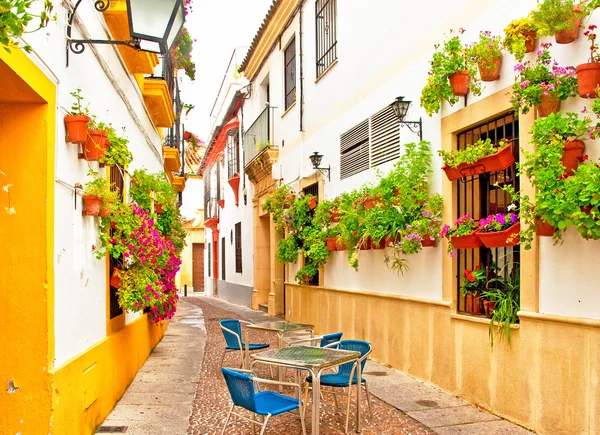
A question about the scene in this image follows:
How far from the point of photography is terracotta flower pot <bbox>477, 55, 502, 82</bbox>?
20.0 ft

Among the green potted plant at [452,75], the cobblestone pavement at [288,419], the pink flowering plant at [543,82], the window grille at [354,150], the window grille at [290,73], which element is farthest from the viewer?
the window grille at [290,73]

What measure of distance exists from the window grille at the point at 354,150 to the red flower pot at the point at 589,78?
5048mm

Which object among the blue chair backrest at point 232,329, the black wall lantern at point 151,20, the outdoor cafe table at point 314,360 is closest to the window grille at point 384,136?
the blue chair backrest at point 232,329

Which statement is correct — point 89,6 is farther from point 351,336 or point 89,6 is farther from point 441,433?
point 351,336

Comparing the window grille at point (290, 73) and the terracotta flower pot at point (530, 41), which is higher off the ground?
the window grille at point (290, 73)

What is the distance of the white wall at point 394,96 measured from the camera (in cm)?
514

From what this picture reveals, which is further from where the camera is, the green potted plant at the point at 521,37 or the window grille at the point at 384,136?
the window grille at the point at 384,136

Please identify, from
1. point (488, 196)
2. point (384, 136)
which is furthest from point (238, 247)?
point (488, 196)

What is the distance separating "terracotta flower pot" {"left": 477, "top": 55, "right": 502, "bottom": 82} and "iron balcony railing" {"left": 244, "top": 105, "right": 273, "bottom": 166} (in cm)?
979

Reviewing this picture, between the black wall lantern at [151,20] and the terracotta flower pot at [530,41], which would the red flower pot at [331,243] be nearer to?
the terracotta flower pot at [530,41]

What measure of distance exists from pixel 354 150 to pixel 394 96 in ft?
5.76

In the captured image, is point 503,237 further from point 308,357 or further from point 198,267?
point 198,267

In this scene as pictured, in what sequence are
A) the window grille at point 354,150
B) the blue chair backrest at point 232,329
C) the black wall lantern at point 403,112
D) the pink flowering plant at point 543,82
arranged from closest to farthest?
1. the pink flowering plant at point 543,82
2. the black wall lantern at point 403,112
3. the blue chair backrest at point 232,329
4. the window grille at point 354,150

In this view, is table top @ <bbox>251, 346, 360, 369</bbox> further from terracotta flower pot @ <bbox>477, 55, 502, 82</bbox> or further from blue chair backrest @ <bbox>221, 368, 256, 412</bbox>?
terracotta flower pot @ <bbox>477, 55, 502, 82</bbox>
